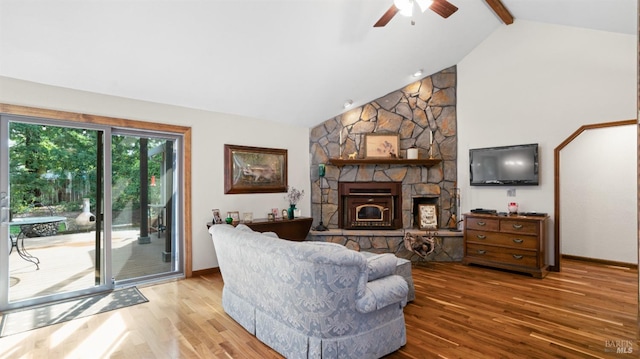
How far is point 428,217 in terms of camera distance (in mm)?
5406

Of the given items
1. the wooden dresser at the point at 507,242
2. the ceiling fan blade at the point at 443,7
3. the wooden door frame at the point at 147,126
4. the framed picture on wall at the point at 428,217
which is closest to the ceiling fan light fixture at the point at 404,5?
the ceiling fan blade at the point at 443,7

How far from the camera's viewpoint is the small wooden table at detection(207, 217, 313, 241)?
15.8 feet

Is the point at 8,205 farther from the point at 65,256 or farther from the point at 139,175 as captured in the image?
the point at 139,175

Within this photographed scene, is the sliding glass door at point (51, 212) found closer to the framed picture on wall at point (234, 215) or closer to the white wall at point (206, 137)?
the white wall at point (206, 137)

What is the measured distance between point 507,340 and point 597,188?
155 inches

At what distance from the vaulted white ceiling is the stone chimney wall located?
49 cm

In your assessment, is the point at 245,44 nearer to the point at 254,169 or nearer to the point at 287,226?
the point at 254,169

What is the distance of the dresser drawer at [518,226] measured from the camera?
4.32 metres

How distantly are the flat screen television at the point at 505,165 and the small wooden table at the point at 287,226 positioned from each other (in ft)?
9.36

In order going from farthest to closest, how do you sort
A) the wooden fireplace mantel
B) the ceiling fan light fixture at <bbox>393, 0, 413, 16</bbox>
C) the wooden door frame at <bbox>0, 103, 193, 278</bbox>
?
1. the wooden fireplace mantel
2. the wooden door frame at <bbox>0, 103, 193, 278</bbox>
3. the ceiling fan light fixture at <bbox>393, 0, 413, 16</bbox>

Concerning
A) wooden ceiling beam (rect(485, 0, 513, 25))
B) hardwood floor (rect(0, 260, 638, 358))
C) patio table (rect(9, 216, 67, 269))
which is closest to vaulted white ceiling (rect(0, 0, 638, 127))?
wooden ceiling beam (rect(485, 0, 513, 25))

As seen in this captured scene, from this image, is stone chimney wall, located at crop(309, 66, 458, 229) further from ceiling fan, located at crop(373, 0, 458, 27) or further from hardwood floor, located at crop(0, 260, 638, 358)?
ceiling fan, located at crop(373, 0, 458, 27)

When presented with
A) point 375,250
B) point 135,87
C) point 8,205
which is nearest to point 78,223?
point 8,205

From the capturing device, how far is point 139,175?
4207 millimetres
